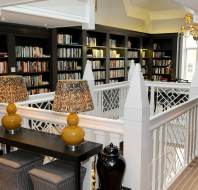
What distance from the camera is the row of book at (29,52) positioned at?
19.3 feet

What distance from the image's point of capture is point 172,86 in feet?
16.9

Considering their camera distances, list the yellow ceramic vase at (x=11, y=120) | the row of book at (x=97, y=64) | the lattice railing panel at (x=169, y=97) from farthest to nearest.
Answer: the row of book at (x=97, y=64)
the lattice railing panel at (x=169, y=97)
the yellow ceramic vase at (x=11, y=120)

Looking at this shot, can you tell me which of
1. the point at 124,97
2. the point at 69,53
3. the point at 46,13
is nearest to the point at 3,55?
the point at 46,13

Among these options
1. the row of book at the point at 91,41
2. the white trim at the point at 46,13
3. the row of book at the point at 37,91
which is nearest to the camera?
the white trim at the point at 46,13

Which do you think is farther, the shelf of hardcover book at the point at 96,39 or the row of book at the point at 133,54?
the row of book at the point at 133,54

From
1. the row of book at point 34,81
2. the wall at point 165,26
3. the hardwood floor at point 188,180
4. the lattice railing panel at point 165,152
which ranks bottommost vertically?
the hardwood floor at point 188,180

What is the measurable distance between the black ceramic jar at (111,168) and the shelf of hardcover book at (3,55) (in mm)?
4002

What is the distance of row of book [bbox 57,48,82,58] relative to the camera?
673cm

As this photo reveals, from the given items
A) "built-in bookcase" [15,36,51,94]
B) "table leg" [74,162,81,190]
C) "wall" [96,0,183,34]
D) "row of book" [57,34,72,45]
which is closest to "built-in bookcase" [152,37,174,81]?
"wall" [96,0,183,34]

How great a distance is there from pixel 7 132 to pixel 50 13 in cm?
253

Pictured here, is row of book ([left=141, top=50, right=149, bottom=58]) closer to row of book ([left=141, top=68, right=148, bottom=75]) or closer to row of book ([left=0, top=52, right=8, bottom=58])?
row of book ([left=141, top=68, right=148, bottom=75])

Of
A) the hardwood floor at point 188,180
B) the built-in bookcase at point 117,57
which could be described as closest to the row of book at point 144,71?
the built-in bookcase at point 117,57

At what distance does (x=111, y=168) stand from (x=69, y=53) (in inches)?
201

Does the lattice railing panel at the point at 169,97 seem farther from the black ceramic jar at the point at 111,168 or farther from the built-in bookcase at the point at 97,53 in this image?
the black ceramic jar at the point at 111,168
